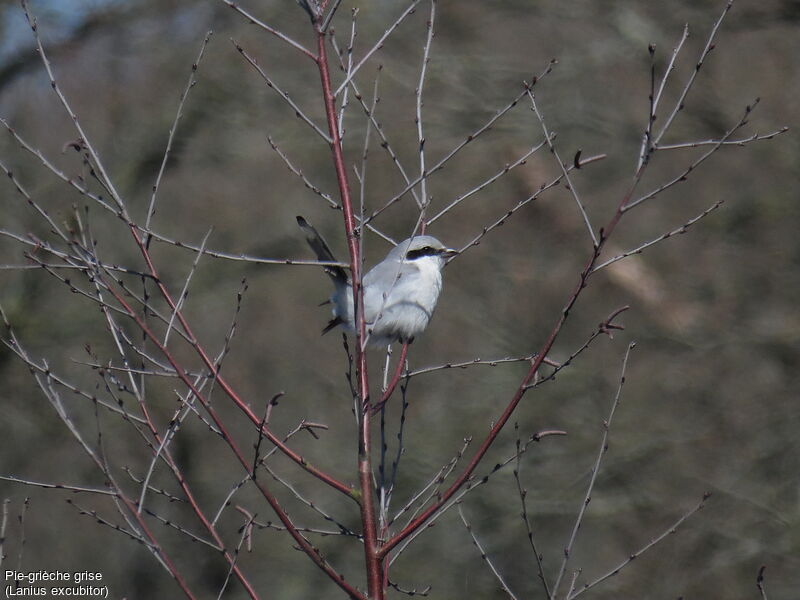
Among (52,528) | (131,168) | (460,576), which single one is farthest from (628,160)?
(52,528)

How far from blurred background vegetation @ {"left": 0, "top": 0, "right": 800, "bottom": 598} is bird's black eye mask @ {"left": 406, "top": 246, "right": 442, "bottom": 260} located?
16.2ft

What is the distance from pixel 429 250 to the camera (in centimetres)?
402

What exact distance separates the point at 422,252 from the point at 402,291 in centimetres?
19

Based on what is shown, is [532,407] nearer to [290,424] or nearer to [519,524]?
[519,524]

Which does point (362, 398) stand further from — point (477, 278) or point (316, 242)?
point (477, 278)

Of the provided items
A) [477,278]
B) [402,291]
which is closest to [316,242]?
[402,291]

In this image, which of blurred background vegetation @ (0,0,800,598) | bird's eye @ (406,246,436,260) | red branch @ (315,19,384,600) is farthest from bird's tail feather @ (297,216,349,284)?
blurred background vegetation @ (0,0,800,598)

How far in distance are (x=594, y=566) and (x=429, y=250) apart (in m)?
7.16

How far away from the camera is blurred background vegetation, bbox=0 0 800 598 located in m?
8.57

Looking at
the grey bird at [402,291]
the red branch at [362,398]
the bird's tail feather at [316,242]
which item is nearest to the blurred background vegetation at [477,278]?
the grey bird at [402,291]

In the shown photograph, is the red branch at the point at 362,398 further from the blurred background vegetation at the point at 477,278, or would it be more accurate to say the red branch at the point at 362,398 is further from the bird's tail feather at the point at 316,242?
the blurred background vegetation at the point at 477,278

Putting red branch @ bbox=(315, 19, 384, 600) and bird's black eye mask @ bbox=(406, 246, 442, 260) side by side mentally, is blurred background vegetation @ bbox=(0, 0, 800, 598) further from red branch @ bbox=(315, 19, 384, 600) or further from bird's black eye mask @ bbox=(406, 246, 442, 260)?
red branch @ bbox=(315, 19, 384, 600)

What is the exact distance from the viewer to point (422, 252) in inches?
158

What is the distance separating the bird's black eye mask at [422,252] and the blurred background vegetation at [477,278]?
4936 mm
